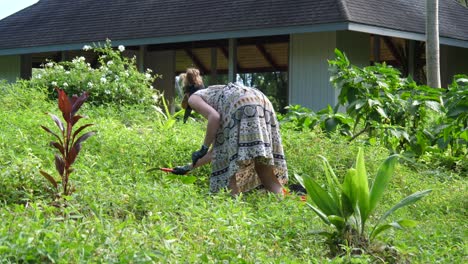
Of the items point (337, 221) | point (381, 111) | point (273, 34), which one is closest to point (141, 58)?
point (273, 34)

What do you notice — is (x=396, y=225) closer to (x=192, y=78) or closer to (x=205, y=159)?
(x=205, y=159)

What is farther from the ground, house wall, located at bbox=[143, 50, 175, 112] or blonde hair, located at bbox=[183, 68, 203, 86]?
house wall, located at bbox=[143, 50, 175, 112]

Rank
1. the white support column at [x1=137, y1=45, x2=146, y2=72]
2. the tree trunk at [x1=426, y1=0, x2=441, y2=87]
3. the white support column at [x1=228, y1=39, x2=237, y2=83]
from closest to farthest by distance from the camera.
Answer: the tree trunk at [x1=426, y1=0, x2=441, y2=87]
the white support column at [x1=228, y1=39, x2=237, y2=83]
the white support column at [x1=137, y1=45, x2=146, y2=72]

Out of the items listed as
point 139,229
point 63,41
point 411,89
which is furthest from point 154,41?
point 139,229

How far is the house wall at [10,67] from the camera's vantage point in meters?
21.8

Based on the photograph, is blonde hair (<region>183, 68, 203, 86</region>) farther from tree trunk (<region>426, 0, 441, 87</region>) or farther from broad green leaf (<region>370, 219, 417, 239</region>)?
tree trunk (<region>426, 0, 441, 87</region>)

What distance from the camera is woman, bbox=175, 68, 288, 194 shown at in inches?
295

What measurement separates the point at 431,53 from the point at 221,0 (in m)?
5.21

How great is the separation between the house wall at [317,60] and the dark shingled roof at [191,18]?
2.15 feet

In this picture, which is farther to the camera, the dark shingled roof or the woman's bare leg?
the dark shingled roof

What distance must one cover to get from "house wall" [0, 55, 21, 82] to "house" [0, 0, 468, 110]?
0.08 ft

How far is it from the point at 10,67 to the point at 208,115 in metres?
15.6

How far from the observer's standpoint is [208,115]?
752cm

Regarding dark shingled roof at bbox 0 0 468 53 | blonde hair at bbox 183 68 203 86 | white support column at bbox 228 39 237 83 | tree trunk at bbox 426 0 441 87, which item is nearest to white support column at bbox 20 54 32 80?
dark shingled roof at bbox 0 0 468 53
